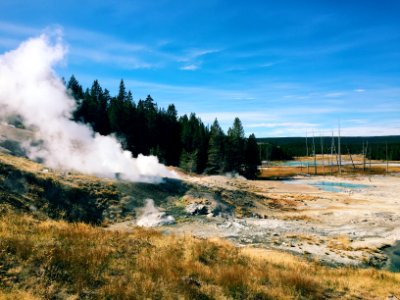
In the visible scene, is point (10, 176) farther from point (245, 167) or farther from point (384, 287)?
point (245, 167)

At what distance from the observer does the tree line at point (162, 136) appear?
75000 millimetres

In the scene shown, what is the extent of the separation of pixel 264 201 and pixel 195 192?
11999mm

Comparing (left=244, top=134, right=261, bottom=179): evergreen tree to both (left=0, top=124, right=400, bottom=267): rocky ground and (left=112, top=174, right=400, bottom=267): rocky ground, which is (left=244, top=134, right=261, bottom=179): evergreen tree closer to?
(left=112, top=174, right=400, bottom=267): rocky ground

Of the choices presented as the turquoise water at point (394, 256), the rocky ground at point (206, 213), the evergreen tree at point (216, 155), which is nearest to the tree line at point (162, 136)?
the evergreen tree at point (216, 155)

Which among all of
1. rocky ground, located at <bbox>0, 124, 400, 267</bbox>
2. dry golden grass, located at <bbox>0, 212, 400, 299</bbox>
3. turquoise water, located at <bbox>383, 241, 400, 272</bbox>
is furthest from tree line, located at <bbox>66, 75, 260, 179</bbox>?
dry golden grass, located at <bbox>0, 212, 400, 299</bbox>

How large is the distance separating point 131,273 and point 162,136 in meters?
75.0

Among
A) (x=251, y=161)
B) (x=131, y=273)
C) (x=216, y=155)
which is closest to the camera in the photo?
(x=131, y=273)

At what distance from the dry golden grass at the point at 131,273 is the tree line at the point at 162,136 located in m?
60.8

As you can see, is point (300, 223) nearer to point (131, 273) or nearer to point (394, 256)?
point (394, 256)

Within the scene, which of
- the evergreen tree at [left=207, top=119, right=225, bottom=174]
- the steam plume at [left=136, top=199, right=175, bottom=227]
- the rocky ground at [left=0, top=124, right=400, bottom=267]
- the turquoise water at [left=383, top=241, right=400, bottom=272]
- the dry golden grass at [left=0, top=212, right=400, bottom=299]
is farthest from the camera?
the evergreen tree at [left=207, top=119, right=225, bottom=174]

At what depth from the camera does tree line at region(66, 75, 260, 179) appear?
75.0 m

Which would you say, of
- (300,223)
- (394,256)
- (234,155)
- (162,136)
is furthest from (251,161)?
(394,256)

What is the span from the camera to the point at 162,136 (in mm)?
83438

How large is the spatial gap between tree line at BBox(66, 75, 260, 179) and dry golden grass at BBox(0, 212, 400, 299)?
200 ft
